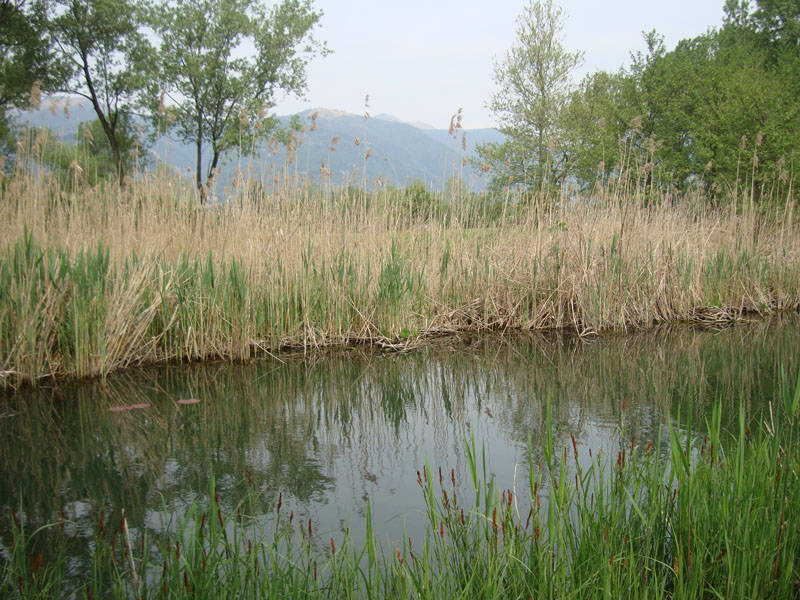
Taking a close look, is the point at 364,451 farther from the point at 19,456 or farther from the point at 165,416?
the point at 19,456

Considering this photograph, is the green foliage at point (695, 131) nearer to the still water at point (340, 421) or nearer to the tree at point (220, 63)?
the still water at point (340, 421)

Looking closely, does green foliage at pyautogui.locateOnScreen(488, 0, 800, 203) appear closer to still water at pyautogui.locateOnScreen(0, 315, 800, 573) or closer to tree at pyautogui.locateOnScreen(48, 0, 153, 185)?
still water at pyautogui.locateOnScreen(0, 315, 800, 573)

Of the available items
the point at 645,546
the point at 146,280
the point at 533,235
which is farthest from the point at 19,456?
the point at 533,235

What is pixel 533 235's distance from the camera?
21.4 ft

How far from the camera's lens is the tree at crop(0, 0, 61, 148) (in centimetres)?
1997

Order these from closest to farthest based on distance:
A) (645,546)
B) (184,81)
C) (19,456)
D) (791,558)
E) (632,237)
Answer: (791,558)
(645,546)
(19,456)
(632,237)
(184,81)

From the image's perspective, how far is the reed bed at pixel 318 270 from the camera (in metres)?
4.32

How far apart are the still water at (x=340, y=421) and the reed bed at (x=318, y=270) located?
0.36 meters

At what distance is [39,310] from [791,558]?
4.35 m

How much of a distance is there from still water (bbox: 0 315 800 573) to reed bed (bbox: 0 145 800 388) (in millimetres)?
361

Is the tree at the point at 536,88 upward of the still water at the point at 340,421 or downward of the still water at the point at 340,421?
upward

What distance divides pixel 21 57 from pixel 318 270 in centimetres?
2133

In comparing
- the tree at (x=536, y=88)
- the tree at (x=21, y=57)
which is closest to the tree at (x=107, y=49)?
the tree at (x=21, y=57)

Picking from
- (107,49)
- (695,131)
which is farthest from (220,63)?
(695,131)
